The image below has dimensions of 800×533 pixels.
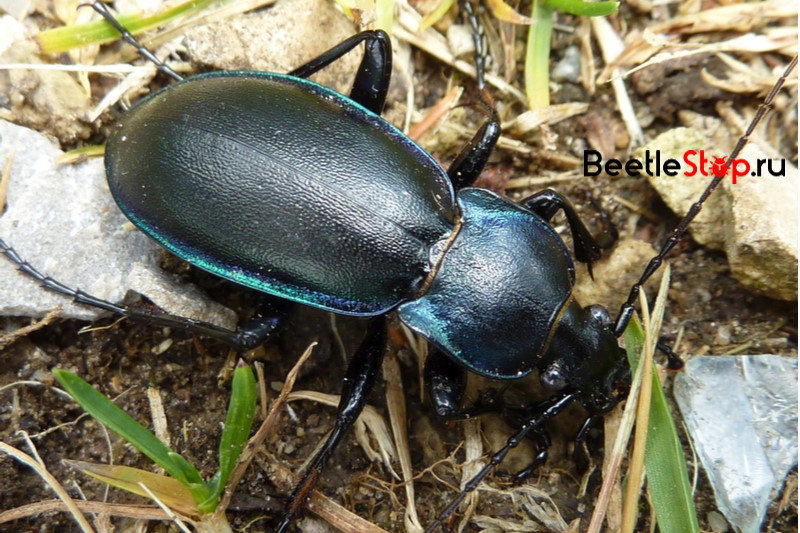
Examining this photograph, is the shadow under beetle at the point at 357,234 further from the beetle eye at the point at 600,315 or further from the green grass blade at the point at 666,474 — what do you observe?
the green grass blade at the point at 666,474

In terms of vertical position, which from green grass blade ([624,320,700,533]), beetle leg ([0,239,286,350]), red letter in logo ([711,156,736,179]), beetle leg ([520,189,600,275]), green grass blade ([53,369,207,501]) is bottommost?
green grass blade ([53,369,207,501])

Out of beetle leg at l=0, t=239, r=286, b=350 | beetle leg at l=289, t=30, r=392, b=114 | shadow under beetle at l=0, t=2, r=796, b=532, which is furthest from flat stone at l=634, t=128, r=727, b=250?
beetle leg at l=0, t=239, r=286, b=350

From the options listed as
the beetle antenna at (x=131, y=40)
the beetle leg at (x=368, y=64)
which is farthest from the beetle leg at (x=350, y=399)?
the beetle antenna at (x=131, y=40)

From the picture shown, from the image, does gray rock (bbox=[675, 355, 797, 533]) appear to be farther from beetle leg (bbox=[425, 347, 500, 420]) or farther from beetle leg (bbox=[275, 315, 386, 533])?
beetle leg (bbox=[275, 315, 386, 533])

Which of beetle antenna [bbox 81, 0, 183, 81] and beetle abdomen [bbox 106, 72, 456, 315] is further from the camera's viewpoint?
beetle antenna [bbox 81, 0, 183, 81]

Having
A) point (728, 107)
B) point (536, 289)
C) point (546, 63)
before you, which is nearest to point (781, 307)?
point (728, 107)

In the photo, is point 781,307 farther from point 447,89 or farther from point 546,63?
point 447,89

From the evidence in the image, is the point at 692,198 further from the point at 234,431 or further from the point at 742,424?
the point at 234,431
